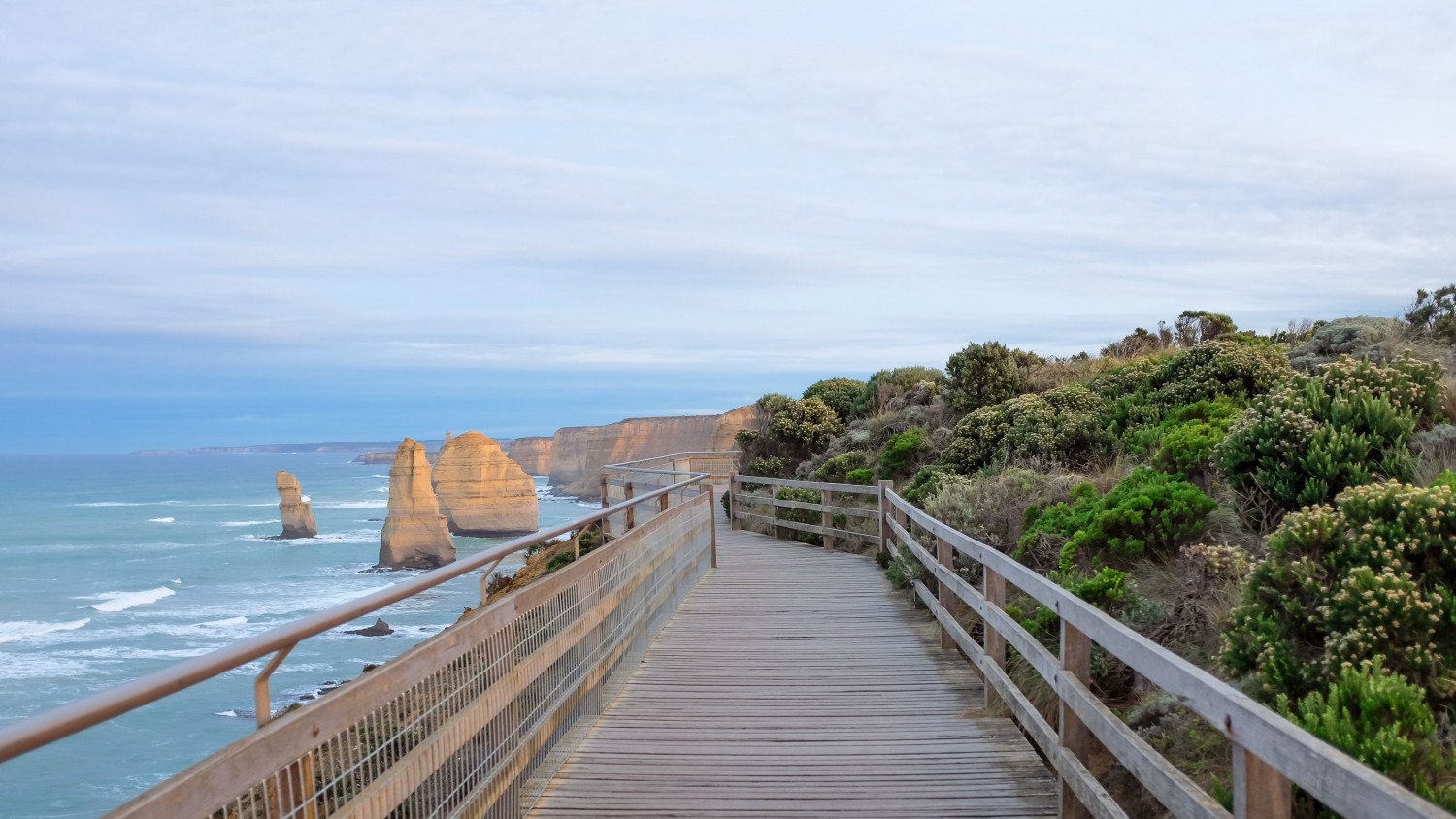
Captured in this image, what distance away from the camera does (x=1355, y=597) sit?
505cm

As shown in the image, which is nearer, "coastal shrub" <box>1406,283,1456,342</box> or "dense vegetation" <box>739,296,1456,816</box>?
"dense vegetation" <box>739,296,1456,816</box>

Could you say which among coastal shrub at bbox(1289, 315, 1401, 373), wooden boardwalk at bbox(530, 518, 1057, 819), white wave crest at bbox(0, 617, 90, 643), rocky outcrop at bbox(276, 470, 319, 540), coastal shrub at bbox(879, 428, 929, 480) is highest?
coastal shrub at bbox(1289, 315, 1401, 373)

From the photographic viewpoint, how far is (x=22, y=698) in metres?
38.5

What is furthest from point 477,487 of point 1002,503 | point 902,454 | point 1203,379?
point 1002,503

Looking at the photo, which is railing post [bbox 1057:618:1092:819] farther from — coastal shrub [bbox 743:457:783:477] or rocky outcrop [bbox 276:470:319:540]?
rocky outcrop [bbox 276:470:319:540]

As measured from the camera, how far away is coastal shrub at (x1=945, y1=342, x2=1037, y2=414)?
2148 centimetres

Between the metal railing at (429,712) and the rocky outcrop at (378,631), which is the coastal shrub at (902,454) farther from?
the rocky outcrop at (378,631)

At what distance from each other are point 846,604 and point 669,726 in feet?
16.9

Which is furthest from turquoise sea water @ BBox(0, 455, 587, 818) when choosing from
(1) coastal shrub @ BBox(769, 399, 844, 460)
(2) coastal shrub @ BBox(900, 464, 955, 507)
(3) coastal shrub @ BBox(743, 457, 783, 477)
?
(1) coastal shrub @ BBox(769, 399, 844, 460)

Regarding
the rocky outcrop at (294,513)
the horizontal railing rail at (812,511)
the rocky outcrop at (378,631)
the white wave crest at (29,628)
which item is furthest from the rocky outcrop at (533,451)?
the horizontal railing rail at (812,511)

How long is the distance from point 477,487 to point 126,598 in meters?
29.4

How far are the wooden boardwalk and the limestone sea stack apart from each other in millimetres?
71993

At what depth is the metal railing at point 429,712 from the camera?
2.35m

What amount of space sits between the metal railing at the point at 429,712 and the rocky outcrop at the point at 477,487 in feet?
288
